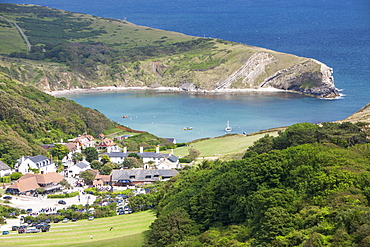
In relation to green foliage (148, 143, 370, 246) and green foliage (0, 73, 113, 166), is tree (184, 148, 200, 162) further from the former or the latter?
green foliage (148, 143, 370, 246)

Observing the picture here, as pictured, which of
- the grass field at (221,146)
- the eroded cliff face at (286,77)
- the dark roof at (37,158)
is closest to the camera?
the dark roof at (37,158)

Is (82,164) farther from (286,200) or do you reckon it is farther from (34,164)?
(286,200)

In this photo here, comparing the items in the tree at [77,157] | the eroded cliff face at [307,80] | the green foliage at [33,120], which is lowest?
the tree at [77,157]

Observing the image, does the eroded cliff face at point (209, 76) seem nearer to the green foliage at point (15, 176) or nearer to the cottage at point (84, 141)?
the cottage at point (84, 141)

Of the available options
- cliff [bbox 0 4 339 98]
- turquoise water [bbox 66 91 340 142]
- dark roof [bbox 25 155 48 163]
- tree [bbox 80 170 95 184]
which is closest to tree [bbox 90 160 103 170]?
dark roof [bbox 25 155 48 163]

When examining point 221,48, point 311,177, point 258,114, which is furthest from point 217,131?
point 221,48

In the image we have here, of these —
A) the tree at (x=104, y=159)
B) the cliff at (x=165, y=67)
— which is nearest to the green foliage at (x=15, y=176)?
the tree at (x=104, y=159)
